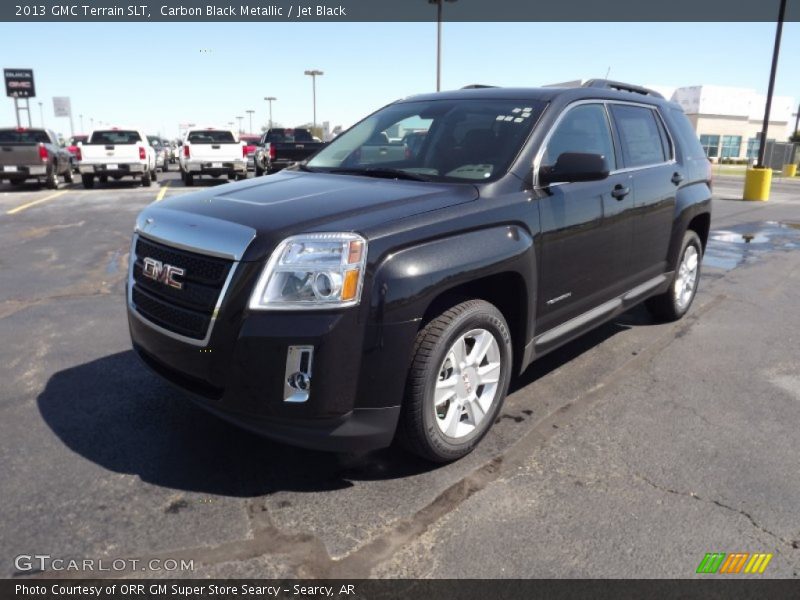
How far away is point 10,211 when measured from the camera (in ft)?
44.1

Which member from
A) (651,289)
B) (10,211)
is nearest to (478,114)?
(651,289)

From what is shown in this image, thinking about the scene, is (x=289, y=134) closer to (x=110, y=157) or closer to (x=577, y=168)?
(x=110, y=157)

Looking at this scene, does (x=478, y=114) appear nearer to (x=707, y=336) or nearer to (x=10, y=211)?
(x=707, y=336)

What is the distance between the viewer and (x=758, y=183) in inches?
721

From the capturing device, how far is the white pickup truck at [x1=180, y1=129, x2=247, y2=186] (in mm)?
19188

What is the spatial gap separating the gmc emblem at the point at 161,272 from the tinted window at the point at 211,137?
17.7 m

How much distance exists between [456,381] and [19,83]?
58.8 meters


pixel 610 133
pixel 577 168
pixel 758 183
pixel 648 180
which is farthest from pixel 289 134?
pixel 577 168

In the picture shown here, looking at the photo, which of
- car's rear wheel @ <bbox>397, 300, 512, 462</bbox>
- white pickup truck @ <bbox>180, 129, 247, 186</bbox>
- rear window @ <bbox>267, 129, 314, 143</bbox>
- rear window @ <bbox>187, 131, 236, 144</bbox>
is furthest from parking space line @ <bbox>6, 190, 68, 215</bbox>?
car's rear wheel @ <bbox>397, 300, 512, 462</bbox>

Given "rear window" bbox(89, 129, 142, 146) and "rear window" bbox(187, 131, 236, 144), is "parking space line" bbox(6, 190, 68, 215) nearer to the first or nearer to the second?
"rear window" bbox(89, 129, 142, 146)

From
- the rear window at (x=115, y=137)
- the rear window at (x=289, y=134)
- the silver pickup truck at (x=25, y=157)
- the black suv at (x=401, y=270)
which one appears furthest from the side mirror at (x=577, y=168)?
the rear window at (x=289, y=134)

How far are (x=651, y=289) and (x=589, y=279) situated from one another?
127 cm

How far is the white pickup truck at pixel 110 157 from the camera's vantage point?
61.1ft

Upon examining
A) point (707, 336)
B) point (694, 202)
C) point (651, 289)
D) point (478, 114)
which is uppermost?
point (478, 114)
